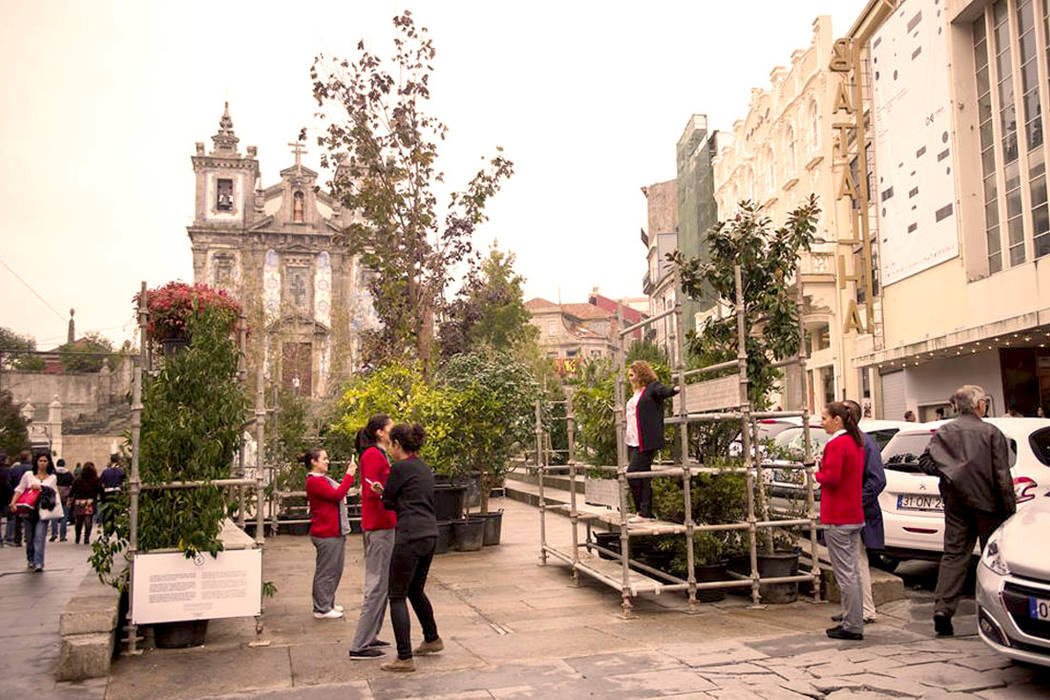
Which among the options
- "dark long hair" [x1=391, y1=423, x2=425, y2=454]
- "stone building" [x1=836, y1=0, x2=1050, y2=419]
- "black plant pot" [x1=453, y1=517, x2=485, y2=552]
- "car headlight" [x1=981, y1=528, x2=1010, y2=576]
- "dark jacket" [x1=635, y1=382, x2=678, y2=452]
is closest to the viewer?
"car headlight" [x1=981, y1=528, x2=1010, y2=576]

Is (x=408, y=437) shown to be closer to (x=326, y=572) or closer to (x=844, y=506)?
(x=326, y=572)

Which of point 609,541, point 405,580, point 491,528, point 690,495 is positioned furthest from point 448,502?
point 405,580

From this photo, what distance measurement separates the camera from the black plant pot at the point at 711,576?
29.1ft

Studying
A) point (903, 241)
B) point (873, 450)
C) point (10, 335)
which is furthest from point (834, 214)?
point (10, 335)

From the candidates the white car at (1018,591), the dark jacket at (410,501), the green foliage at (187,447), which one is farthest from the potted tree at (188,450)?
the white car at (1018,591)

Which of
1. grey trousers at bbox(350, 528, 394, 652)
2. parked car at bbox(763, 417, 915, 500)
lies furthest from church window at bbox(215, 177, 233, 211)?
grey trousers at bbox(350, 528, 394, 652)

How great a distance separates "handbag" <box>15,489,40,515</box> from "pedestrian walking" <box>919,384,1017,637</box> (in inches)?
482

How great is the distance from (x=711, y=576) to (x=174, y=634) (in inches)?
191

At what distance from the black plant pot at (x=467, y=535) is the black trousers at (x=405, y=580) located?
20.8 ft

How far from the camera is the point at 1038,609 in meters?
5.46

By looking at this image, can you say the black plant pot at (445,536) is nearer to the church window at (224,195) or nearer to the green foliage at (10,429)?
the green foliage at (10,429)

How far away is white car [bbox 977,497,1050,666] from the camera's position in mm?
5465

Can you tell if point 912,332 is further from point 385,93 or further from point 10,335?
point 10,335

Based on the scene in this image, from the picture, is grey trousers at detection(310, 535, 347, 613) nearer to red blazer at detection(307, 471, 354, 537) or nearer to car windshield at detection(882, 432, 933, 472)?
red blazer at detection(307, 471, 354, 537)
